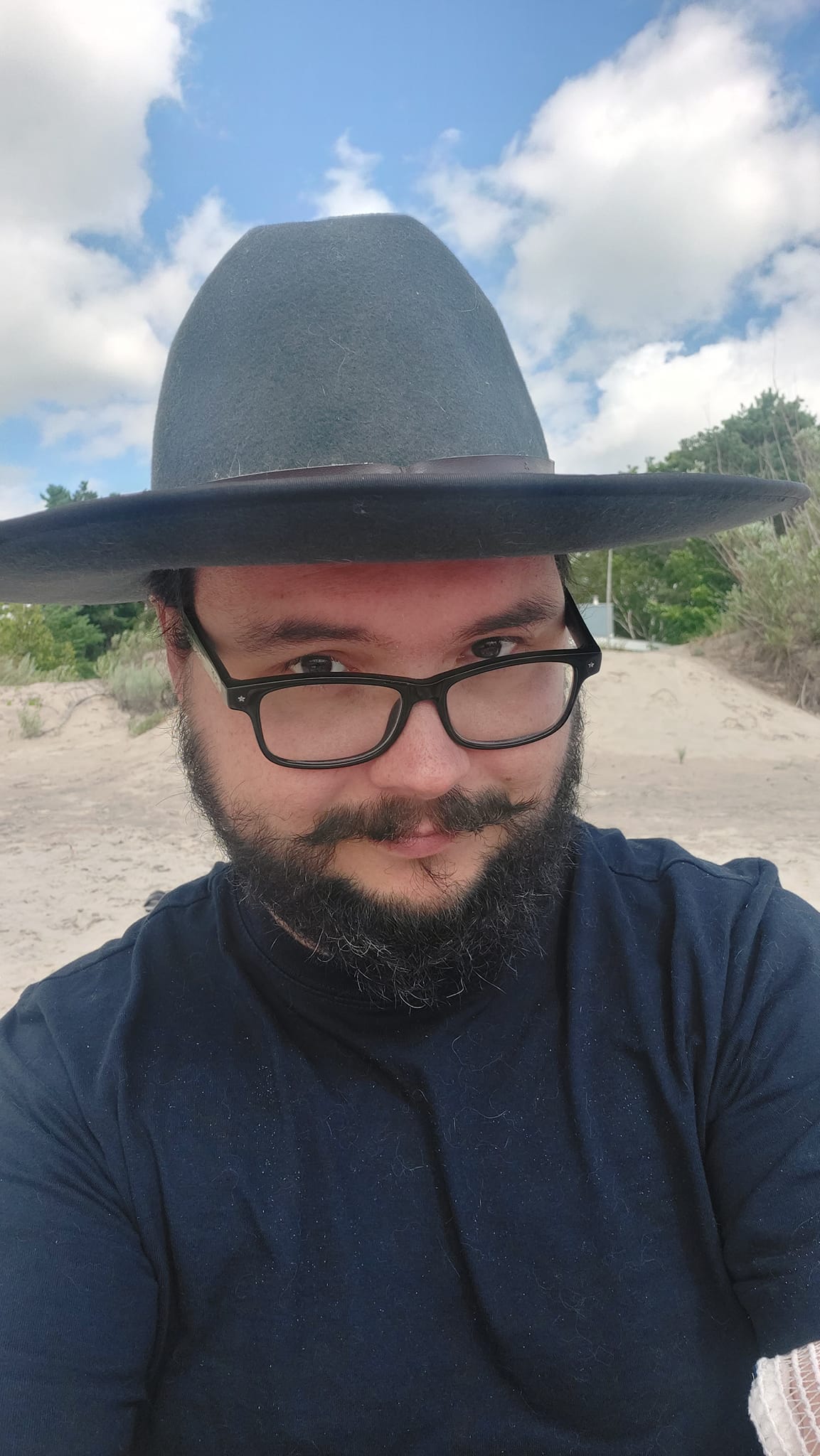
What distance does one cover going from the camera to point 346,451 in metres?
1.11

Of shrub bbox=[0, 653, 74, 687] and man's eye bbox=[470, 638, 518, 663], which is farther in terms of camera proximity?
shrub bbox=[0, 653, 74, 687]

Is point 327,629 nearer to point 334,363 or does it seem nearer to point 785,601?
point 334,363

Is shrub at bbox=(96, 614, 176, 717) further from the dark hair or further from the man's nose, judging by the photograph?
the man's nose

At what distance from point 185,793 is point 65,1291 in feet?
5.82

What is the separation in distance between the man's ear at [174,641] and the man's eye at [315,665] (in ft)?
0.80

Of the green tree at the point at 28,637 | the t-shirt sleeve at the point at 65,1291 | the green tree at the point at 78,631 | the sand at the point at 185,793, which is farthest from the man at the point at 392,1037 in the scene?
the green tree at the point at 78,631

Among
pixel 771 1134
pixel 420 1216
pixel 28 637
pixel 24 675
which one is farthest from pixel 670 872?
pixel 28 637

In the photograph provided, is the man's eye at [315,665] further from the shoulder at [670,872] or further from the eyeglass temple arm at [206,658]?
the shoulder at [670,872]

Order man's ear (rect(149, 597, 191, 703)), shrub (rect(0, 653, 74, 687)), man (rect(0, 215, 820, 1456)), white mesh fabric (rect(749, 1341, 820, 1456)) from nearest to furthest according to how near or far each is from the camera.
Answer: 1. white mesh fabric (rect(749, 1341, 820, 1456))
2. man (rect(0, 215, 820, 1456))
3. man's ear (rect(149, 597, 191, 703))
4. shrub (rect(0, 653, 74, 687))

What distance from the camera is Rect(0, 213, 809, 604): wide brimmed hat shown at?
921mm

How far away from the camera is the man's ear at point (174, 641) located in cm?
130

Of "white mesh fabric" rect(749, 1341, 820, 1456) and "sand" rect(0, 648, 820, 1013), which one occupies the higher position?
"white mesh fabric" rect(749, 1341, 820, 1456)

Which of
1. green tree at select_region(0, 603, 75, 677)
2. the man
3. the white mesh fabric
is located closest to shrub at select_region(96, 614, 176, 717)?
green tree at select_region(0, 603, 75, 677)

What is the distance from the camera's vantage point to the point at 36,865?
18.6 ft
